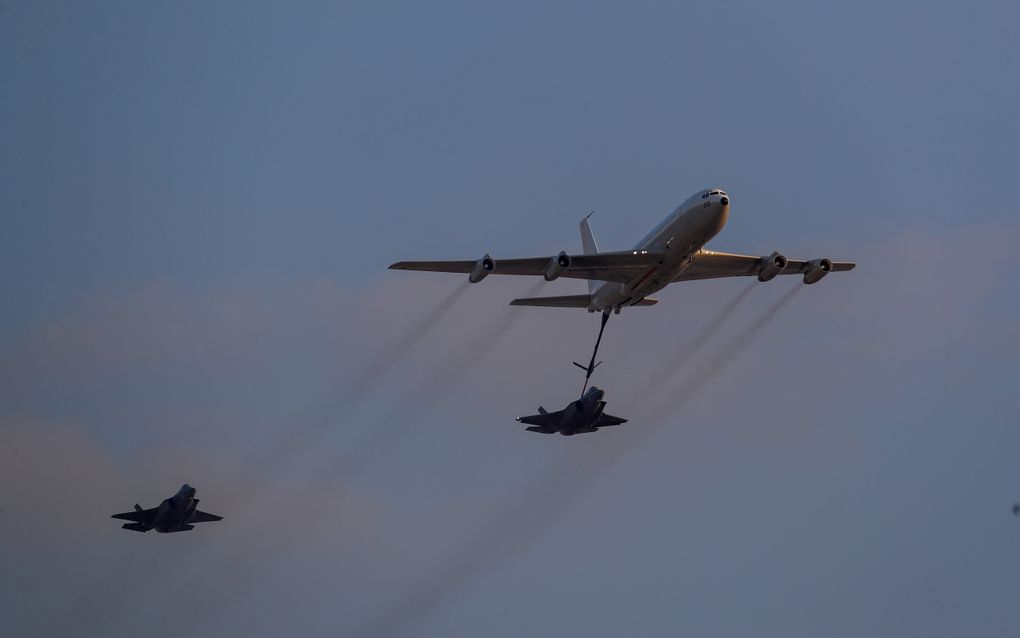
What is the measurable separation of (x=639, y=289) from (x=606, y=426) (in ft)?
31.7

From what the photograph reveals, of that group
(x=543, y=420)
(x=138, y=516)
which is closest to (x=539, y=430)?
(x=543, y=420)

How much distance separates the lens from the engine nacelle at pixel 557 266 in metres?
110

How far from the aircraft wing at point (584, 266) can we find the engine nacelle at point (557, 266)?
41 cm

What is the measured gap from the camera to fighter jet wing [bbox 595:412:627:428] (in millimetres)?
118000

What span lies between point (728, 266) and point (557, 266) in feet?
47.3

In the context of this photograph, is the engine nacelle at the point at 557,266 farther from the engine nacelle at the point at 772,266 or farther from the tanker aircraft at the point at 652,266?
the engine nacelle at the point at 772,266

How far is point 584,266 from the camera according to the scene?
4414 inches

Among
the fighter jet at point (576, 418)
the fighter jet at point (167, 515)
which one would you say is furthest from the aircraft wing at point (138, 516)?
the fighter jet at point (576, 418)

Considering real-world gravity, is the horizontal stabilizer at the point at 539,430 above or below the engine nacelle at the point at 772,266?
below

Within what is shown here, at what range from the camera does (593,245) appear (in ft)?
433

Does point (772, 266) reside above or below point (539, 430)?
above

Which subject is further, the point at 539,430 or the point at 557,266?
the point at 539,430

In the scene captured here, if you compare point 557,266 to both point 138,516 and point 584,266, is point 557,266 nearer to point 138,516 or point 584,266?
point 584,266

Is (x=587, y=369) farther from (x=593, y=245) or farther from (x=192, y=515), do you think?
(x=192, y=515)
